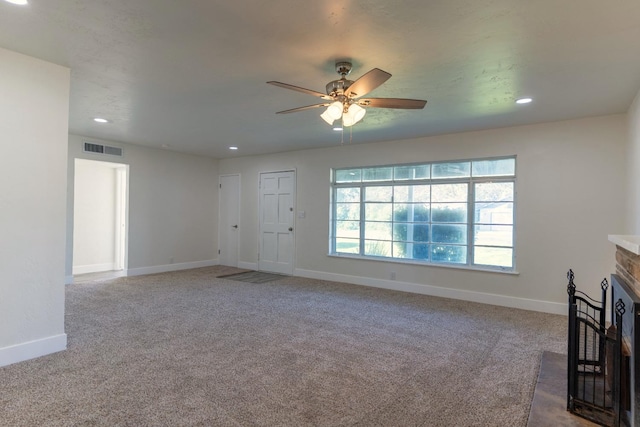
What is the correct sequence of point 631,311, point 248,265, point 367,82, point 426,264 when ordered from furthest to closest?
point 248,265 < point 426,264 < point 367,82 < point 631,311

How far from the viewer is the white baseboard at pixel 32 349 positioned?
2732 mm

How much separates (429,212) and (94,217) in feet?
21.6

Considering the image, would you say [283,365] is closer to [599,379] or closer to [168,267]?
[599,379]

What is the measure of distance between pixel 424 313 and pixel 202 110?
3719 millimetres

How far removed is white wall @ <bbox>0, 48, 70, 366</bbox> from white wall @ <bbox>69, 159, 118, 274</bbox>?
4.16 meters

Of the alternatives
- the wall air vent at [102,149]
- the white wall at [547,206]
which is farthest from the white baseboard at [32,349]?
the white wall at [547,206]

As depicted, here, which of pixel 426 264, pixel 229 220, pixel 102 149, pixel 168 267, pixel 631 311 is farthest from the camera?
pixel 229 220

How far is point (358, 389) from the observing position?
2457 mm

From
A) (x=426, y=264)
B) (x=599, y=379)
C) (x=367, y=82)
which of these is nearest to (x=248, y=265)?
(x=426, y=264)

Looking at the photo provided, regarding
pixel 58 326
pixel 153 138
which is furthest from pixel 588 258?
pixel 153 138

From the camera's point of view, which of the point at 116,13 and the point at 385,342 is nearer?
the point at 116,13

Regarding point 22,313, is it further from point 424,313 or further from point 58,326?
point 424,313

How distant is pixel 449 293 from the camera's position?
5207mm

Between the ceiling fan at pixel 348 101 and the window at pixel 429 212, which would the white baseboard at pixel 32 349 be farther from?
the window at pixel 429 212
